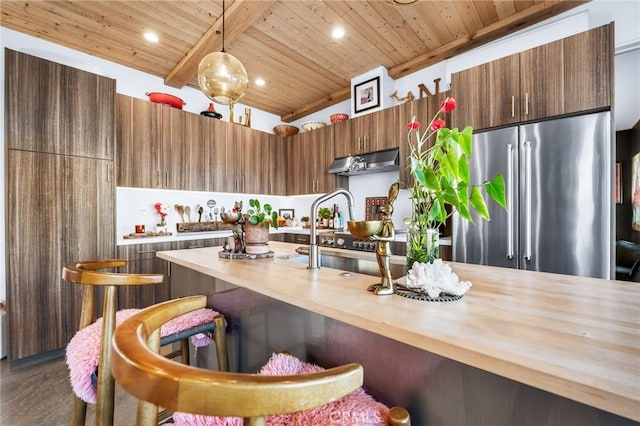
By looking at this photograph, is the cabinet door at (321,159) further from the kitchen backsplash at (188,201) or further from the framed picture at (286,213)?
the framed picture at (286,213)

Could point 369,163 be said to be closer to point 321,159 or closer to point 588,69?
point 321,159

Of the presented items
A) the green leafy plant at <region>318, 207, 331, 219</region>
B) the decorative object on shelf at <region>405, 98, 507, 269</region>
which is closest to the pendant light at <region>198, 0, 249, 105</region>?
the decorative object on shelf at <region>405, 98, 507, 269</region>

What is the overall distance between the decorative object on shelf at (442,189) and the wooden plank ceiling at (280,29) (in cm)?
202

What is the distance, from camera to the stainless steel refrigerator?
1.86m

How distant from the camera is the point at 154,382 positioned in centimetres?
35

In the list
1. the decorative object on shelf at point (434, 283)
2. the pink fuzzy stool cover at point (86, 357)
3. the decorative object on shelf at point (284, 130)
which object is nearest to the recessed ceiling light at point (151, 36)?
the decorative object on shelf at point (284, 130)

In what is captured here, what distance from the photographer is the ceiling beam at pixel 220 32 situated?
221 centimetres

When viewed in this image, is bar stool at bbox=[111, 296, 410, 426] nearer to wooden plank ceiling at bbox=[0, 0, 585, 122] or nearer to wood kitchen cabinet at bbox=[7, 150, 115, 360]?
wooden plank ceiling at bbox=[0, 0, 585, 122]

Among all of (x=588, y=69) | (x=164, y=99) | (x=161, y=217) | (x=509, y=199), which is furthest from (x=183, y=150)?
(x=588, y=69)

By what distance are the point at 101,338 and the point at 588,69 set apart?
3118 mm

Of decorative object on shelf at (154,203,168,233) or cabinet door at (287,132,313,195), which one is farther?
cabinet door at (287,132,313,195)

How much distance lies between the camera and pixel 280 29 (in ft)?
8.54

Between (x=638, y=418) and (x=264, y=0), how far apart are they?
9.02ft

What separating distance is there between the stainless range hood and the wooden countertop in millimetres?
2218
